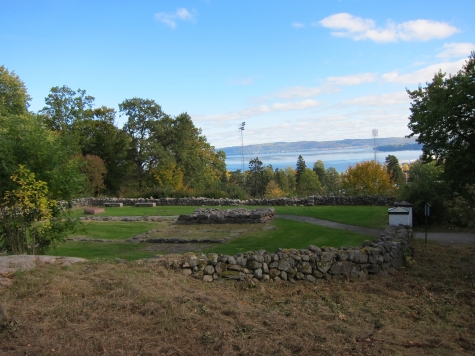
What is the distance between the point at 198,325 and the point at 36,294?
3.03 metres

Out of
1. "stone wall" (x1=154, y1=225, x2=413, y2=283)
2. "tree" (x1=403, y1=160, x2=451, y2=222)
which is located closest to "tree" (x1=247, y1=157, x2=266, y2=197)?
"tree" (x1=403, y1=160, x2=451, y2=222)

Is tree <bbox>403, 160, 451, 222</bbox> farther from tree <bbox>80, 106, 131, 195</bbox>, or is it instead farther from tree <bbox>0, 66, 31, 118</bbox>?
tree <bbox>80, 106, 131, 195</bbox>

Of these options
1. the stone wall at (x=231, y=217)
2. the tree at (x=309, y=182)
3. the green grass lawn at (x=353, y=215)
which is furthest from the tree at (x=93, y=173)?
the tree at (x=309, y=182)

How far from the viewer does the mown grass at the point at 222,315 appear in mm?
5078

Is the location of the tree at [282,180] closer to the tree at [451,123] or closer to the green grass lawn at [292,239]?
the tree at [451,123]

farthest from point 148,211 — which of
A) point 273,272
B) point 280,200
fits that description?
point 273,272

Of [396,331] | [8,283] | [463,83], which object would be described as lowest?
[396,331]

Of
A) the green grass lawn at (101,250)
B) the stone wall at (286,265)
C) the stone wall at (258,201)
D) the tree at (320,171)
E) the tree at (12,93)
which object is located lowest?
the green grass lawn at (101,250)

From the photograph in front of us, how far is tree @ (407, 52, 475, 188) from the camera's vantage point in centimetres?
1554

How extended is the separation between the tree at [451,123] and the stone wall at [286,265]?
9441 millimetres

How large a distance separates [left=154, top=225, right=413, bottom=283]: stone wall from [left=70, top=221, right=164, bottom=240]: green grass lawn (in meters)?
8.98

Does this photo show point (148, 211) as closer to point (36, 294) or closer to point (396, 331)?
point (36, 294)

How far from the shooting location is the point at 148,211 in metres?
27.1

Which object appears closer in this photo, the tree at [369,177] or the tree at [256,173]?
the tree at [369,177]
